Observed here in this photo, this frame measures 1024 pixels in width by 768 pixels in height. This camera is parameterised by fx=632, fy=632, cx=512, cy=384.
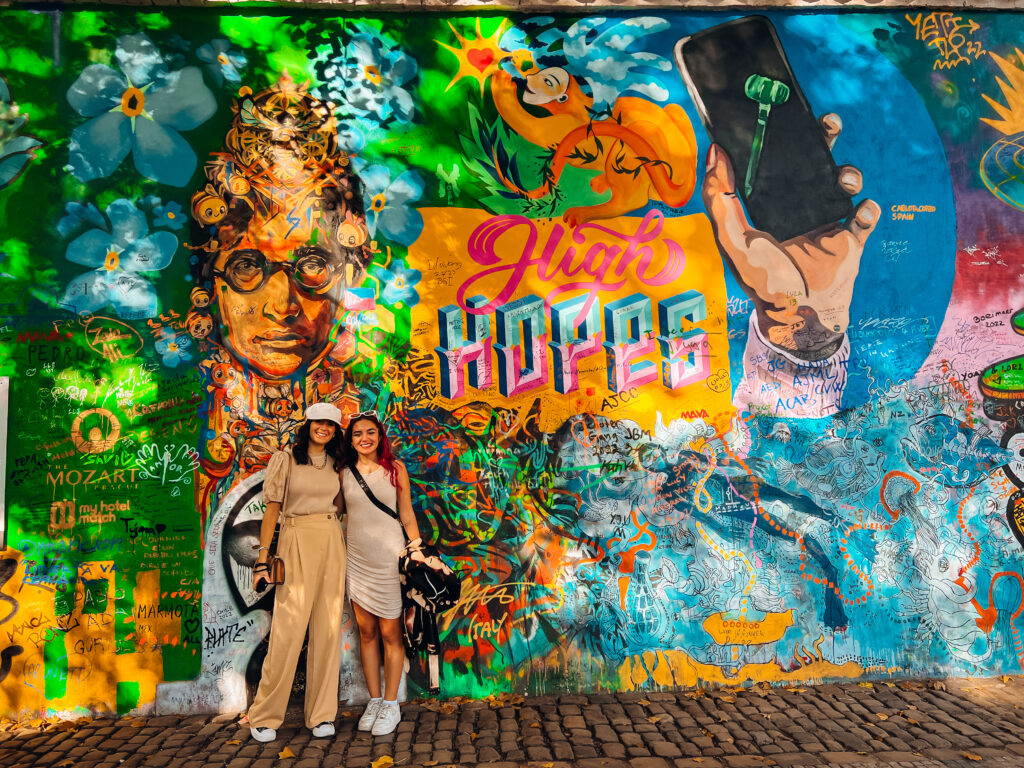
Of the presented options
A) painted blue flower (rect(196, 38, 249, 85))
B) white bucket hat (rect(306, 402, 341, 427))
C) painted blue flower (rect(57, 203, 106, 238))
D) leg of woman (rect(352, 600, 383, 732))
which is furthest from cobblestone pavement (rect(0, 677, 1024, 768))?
painted blue flower (rect(196, 38, 249, 85))

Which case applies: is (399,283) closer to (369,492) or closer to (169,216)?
(369,492)

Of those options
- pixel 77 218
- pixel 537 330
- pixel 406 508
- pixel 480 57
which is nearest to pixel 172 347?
pixel 77 218

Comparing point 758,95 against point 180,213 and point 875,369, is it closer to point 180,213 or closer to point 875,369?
point 875,369

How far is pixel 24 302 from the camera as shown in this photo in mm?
5156

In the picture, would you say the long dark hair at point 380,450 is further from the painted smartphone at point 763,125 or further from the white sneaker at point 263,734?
the painted smartphone at point 763,125

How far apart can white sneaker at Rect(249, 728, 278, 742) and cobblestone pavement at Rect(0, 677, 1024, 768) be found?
5cm

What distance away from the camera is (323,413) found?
15.7ft

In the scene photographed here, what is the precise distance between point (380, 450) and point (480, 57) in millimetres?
3481

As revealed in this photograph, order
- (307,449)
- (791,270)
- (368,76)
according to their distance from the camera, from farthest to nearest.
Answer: (791,270), (368,76), (307,449)

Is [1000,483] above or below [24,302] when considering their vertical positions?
below

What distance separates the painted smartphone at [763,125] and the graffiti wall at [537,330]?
3 cm

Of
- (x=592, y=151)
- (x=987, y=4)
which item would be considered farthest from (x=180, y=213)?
(x=987, y=4)

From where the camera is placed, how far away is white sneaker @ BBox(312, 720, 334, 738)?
14.9 feet

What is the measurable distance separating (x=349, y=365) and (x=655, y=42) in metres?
3.90
